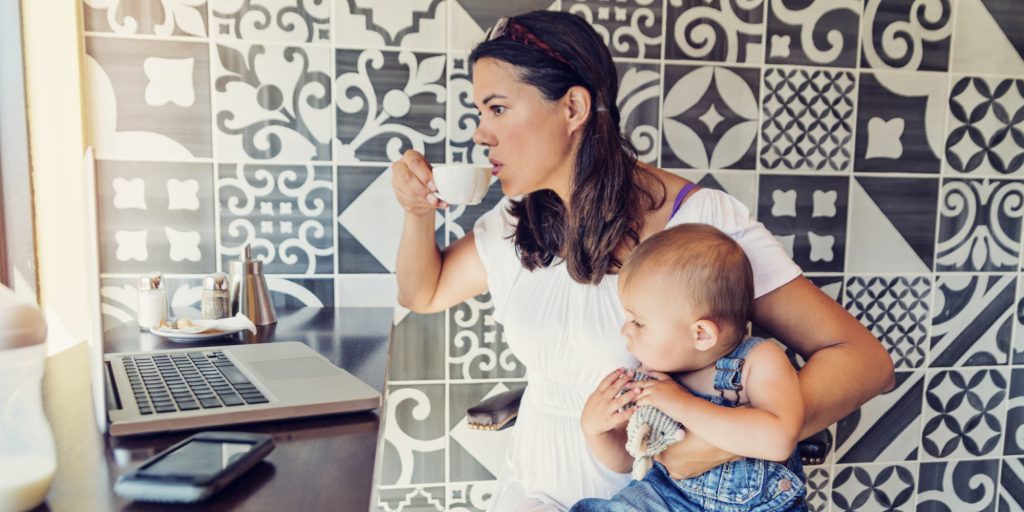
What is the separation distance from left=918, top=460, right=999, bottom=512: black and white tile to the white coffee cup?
1.85 m

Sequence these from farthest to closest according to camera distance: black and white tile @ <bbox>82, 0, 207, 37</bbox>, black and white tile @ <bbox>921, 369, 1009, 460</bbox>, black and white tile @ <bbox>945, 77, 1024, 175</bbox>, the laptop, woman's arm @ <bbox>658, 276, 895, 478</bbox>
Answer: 1. black and white tile @ <bbox>921, 369, 1009, 460</bbox>
2. black and white tile @ <bbox>945, 77, 1024, 175</bbox>
3. black and white tile @ <bbox>82, 0, 207, 37</bbox>
4. woman's arm @ <bbox>658, 276, 895, 478</bbox>
5. the laptop

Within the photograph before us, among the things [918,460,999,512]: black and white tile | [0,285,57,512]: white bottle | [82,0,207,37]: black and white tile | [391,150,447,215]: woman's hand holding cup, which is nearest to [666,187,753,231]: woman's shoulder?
[391,150,447,215]: woman's hand holding cup

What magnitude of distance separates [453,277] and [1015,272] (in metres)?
1.81

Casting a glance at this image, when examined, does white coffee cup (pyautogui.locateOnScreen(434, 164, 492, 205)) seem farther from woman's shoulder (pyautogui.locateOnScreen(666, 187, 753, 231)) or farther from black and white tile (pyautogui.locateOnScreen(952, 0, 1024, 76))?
black and white tile (pyautogui.locateOnScreen(952, 0, 1024, 76))

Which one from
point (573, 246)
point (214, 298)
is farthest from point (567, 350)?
point (214, 298)

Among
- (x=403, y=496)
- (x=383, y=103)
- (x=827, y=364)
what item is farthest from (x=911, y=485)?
(x=383, y=103)

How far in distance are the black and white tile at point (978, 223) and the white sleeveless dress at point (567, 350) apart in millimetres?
1105

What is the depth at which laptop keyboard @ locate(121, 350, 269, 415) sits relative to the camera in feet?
2.96

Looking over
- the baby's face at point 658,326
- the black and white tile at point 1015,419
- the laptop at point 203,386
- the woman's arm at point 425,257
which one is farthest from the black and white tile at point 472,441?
the black and white tile at point 1015,419

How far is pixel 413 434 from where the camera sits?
6.42ft

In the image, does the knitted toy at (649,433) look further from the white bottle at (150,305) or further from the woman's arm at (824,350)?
the white bottle at (150,305)

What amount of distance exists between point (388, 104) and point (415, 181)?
53cm

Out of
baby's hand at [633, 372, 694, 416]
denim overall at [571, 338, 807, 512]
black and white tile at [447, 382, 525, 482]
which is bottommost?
black and white tile at [447, 382, 525, 482]

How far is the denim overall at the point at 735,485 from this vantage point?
1.12 m
